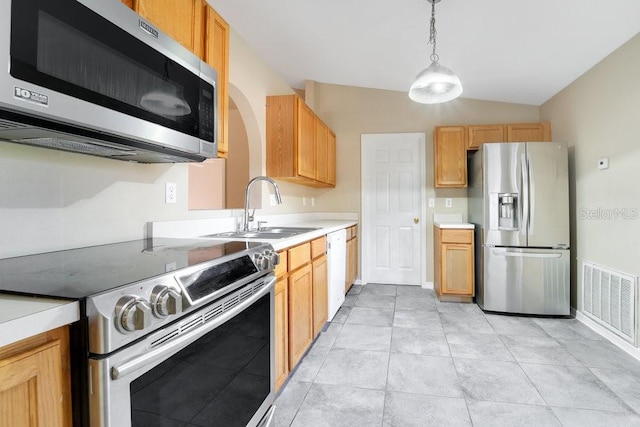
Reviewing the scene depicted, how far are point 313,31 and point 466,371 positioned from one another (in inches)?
116

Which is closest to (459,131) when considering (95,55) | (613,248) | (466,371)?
(613,248)

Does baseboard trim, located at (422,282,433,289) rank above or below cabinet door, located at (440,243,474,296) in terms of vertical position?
below

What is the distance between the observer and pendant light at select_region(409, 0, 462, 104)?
2.12 meters

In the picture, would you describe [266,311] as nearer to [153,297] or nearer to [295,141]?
[153,297]

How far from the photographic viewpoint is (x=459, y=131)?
3.98 metres

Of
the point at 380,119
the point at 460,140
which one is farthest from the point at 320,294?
the point at 380,119

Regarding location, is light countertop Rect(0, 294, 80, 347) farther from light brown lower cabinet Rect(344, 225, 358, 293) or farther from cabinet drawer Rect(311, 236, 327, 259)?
light brown lower cabinet Rect(344, 225, 358, 293)

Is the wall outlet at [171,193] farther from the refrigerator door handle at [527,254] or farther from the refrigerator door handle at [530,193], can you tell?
the refrigerator door handle at [530,193]

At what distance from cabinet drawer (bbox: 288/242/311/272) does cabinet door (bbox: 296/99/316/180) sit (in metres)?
0.96

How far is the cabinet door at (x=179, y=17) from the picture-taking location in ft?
4.13

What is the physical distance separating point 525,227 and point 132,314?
3.47m

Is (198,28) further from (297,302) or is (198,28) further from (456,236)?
(456,236)

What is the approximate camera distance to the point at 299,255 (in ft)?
6.81

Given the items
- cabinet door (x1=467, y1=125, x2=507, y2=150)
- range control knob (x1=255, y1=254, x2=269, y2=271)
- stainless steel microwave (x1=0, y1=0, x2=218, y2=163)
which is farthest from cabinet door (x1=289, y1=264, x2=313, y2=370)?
cabinet door (x1=467, y1=125, x2=507, y2=150)
